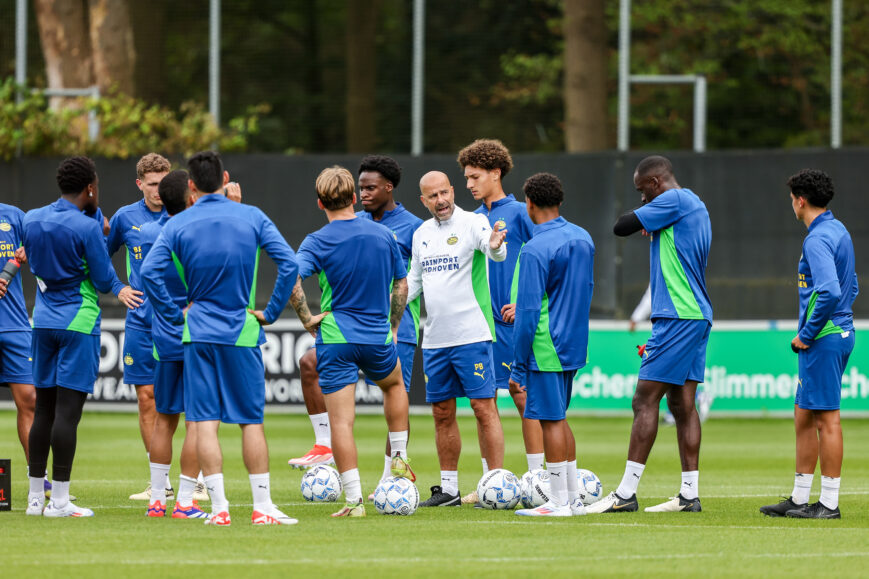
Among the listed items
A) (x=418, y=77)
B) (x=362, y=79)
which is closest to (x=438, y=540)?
(x=418, y=77)

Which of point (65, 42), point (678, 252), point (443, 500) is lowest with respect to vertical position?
point (443, 500)

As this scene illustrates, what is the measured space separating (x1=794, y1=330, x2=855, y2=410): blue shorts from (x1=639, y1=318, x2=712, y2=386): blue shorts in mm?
669

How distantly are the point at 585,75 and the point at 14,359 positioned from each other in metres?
13.4

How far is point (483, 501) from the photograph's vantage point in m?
9.27

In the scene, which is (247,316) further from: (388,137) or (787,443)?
(388,137)

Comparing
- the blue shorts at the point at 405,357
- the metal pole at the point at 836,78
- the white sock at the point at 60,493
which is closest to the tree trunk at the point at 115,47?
the metal pole at the point at 836,78

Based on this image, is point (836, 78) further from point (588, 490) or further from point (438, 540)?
point (438, 540)

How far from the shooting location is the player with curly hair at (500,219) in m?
9.86

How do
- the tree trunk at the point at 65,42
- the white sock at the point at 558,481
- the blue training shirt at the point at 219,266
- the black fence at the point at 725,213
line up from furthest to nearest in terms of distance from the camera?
1. the tree trunk at the point at 65,42
2. the black fence at the point at 725,213
3. the white sock at the point at 558,481
4. the blue training shirt at the point at 219,266

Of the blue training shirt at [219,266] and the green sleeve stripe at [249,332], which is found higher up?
the blue training shirt at [219,266]

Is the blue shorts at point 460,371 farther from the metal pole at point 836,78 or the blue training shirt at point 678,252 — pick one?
the metal pole at point 836,78

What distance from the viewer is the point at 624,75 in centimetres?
1894

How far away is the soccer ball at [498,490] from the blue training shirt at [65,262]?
9.22 feet

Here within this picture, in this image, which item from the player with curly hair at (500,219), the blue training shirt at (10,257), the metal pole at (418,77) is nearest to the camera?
the blue training shirt at (10,257)
